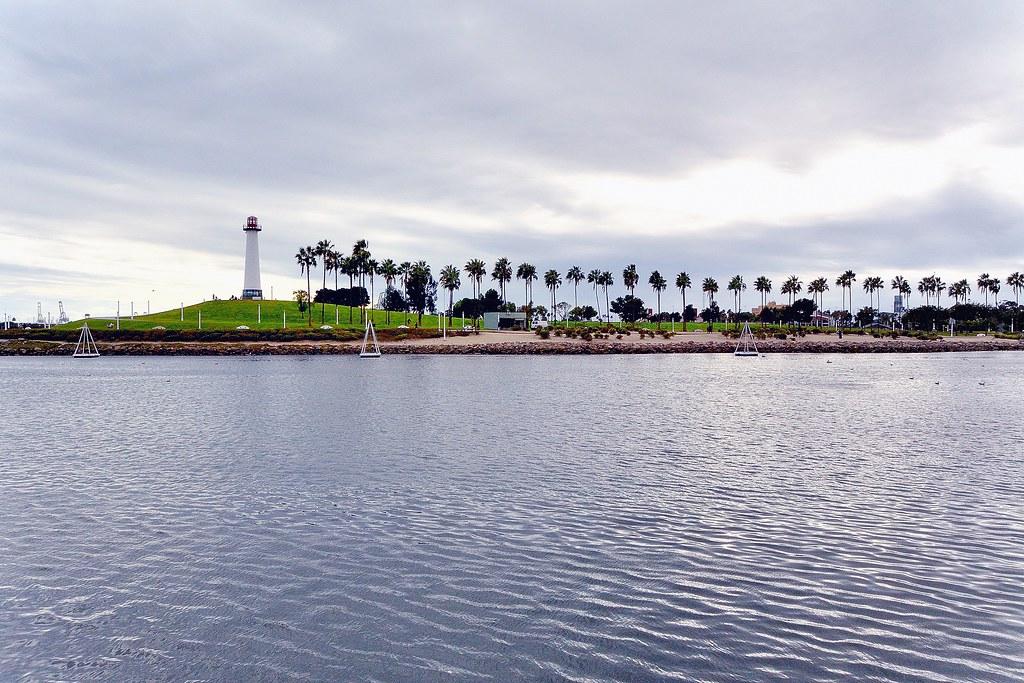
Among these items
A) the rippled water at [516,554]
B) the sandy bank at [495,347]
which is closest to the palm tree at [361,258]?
the sandy bank at [495,347]

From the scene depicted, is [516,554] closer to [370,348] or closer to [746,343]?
[370,348]

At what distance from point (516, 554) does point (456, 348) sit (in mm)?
146592

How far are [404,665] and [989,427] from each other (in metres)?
39.1

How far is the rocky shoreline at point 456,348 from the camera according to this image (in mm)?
158625

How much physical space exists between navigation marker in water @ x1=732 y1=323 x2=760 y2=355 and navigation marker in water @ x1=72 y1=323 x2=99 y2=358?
145 m

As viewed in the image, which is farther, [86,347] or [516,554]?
[86,347]

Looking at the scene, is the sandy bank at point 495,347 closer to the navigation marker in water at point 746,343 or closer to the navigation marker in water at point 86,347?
the navigation marker in water at point 86,347

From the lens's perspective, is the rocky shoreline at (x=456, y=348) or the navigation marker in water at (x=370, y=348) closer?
the navigation marker in water at (x=370, y=348)

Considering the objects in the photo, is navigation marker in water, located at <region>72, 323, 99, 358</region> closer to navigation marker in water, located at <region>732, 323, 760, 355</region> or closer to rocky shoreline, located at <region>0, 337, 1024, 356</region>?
rocky shoreline, located at <region>0, 337, 1024, 356</region>

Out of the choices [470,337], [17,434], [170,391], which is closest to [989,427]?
[17,434]

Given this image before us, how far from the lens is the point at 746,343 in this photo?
537 feet

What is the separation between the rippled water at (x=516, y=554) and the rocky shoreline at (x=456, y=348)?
4852 inches

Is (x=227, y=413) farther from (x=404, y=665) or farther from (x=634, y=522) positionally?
(x=404, y=665)

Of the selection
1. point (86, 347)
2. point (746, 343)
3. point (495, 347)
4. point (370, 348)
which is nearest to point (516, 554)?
point (370, 348)
